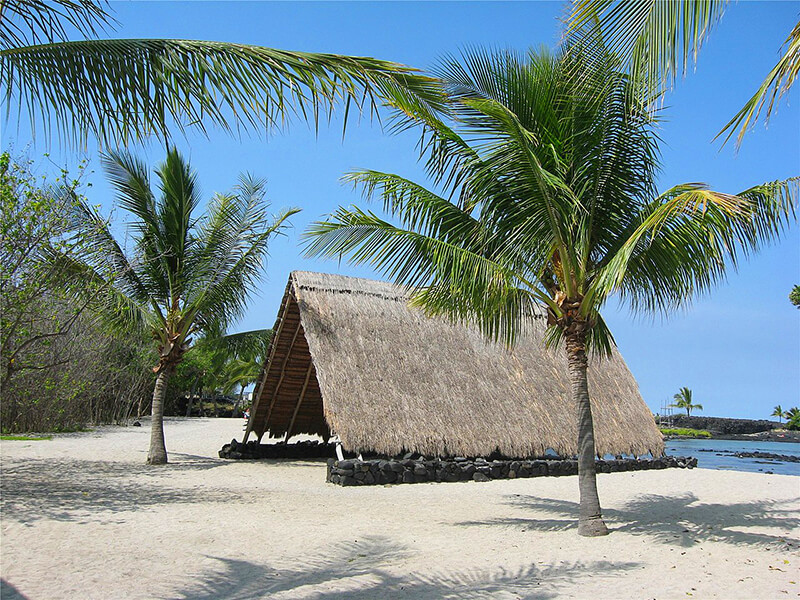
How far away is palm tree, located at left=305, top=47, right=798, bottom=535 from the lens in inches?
244

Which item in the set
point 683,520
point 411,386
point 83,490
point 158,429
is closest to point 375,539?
point 683,520

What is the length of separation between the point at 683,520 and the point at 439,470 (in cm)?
402

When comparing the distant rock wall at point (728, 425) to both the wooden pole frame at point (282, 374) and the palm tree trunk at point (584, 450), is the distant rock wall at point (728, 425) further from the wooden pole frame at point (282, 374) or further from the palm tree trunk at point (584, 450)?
the palm tree trunk at point (584, 450)

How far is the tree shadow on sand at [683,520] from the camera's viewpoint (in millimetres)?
6293

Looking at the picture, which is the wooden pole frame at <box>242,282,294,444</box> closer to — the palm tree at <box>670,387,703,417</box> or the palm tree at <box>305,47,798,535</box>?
the palm tree at <box>305,47,798,535</box>

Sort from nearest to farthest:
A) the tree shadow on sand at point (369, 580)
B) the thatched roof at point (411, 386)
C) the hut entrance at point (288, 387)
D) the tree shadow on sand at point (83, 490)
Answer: the tree shadow on sand at point (369, 580) < the tree shadow on sand at point (83, 490) < the thatched roof at point (411, 386) < the hut entrance at point (288, 387)

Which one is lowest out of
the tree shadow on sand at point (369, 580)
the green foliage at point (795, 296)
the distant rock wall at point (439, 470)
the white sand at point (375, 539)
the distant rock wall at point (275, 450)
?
the tree shadow on sand at point (369, 580)

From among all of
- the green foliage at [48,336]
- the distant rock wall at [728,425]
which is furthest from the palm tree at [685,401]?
the green foliage at [48,336]

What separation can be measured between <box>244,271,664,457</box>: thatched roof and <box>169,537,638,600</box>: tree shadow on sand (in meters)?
4.43

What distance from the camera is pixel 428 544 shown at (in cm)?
600

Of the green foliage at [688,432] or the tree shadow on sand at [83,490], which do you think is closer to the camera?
the tree shadow on sand at [83,490]

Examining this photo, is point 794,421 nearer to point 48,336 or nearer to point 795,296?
point 795,296

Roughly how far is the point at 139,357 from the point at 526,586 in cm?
2149

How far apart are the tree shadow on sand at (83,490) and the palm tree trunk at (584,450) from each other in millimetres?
4466
